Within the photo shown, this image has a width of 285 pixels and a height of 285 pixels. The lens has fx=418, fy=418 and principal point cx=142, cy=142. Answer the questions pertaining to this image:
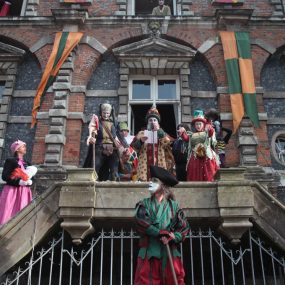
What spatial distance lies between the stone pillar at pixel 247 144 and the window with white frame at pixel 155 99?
5.43 feet

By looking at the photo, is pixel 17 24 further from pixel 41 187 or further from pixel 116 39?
pixel 41 187

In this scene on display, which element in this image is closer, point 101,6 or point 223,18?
point 223,18

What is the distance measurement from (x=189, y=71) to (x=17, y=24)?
4.96 meters

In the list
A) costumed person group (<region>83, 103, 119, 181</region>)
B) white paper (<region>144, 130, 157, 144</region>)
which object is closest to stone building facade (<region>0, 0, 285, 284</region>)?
costumed person group (<region>83, 103, 119, 181</region>)

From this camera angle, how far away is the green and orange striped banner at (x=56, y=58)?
10521mm

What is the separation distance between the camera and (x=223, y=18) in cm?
1137

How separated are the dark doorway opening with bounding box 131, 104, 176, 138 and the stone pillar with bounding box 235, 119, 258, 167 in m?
1.81

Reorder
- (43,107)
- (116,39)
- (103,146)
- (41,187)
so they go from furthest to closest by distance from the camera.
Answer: (116,39)
(43,107)
(41,187)
(103,146)

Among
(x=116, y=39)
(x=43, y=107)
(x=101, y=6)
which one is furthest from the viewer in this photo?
(x=101, y=6)

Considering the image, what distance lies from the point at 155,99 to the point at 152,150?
3.90 metres

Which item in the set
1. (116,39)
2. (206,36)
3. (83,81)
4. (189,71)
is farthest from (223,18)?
(83,81)

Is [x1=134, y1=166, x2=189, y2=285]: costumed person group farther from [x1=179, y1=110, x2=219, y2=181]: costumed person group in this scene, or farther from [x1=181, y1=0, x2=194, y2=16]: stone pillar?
[x1=181, y1=0, x2=194, y2=16]: stone pillar

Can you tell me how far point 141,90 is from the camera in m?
11.3

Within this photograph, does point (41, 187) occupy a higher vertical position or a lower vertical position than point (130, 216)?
higher
